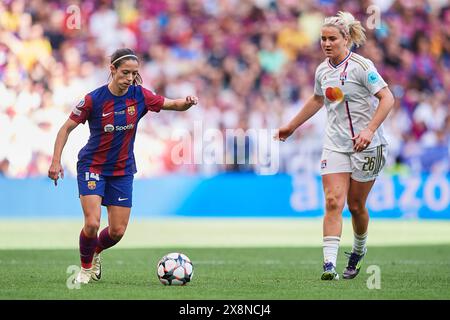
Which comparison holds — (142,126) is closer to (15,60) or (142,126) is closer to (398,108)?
(15,60)

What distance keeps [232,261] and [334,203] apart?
2.63 meters

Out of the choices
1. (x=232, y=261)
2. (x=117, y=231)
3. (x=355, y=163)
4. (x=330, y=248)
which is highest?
(x=355, y=163)

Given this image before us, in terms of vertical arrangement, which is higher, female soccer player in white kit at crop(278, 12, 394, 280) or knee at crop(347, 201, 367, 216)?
female soccer player in white kit at crop(278, 12, 394, 280)

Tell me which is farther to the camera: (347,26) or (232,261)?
(232,261)

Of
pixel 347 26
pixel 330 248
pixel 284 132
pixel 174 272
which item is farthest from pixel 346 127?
pixel 174 272

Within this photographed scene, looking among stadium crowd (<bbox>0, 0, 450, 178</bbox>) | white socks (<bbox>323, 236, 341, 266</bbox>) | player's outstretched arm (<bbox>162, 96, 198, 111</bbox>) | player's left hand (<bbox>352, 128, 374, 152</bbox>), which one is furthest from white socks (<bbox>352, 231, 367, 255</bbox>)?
stadium crowd (<bbox>0, 0, 450, 178</bbox>)

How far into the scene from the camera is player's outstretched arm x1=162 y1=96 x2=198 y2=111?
8.41 meters

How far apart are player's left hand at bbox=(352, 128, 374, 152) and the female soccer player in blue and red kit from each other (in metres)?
1.41

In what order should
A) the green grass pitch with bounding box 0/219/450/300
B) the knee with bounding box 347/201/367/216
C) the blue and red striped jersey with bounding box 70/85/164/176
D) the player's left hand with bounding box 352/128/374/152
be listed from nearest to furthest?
1. the green grass pitch with bounding box 0/219/450/300
2. the player's left hand with bounding box 352/128/374/152
3. the blue and red striped jersey with bounding box 70/85/164/176
4. the knee with bounding box 347/201/367/216

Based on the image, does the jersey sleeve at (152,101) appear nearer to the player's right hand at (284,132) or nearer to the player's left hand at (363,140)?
the player's right hand at (284,132)

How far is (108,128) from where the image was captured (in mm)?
8508

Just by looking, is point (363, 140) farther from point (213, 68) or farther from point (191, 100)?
point (213, 68)

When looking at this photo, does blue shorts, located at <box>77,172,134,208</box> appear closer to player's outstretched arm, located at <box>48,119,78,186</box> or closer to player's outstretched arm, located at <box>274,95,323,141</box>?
player's outstretched arm, located at <box>48,119,78,186</box>
